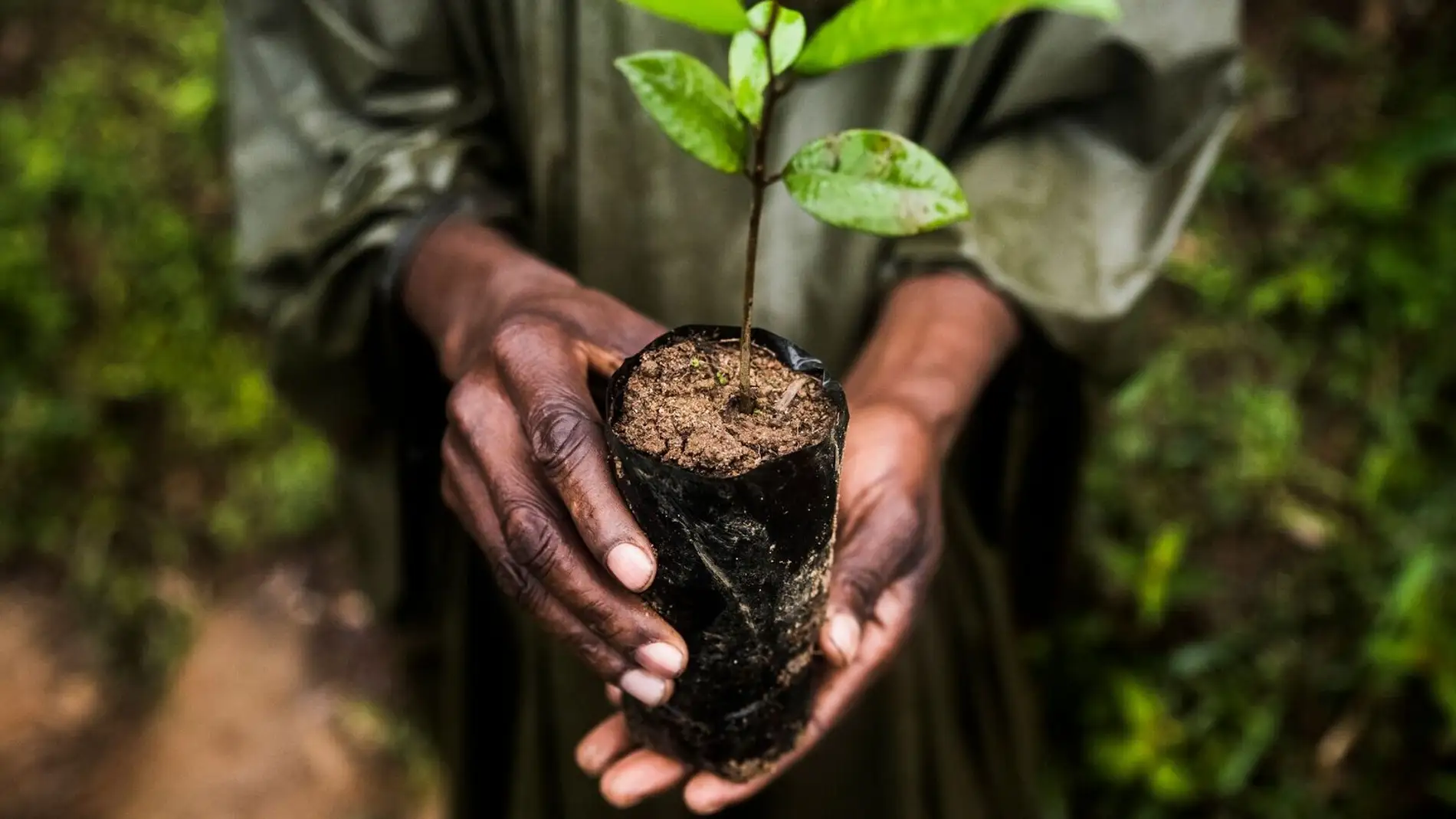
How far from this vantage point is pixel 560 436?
0.74 metres

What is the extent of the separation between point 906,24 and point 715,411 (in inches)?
11.3

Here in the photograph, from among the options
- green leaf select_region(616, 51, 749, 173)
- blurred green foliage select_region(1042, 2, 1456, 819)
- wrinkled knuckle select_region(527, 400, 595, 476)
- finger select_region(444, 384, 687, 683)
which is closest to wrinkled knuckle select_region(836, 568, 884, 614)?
finger select_region(444, 384, 687, 683)

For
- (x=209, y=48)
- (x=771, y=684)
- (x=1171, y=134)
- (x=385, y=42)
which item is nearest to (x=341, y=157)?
(x=385, y=42)

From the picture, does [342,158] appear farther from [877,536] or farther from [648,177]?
[877,536]

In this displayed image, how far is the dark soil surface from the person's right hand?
0.16ft

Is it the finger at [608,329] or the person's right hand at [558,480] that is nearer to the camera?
the person's right hand at [558,480]

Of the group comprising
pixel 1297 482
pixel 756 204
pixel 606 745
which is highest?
pixel 756 204

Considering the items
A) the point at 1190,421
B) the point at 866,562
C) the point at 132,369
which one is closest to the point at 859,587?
the point at 866,562

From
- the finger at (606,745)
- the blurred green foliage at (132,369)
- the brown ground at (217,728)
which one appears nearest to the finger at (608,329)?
the finger at (606,745)

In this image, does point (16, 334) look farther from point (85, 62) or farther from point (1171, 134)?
point (1171, 134)

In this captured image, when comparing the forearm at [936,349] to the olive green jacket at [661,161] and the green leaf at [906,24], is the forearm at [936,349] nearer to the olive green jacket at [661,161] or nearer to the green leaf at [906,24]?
the olive green jacket at [661,161]

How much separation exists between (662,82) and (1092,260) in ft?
2.15

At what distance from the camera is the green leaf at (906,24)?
472mm

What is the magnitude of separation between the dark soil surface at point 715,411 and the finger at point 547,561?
11 centimetres
